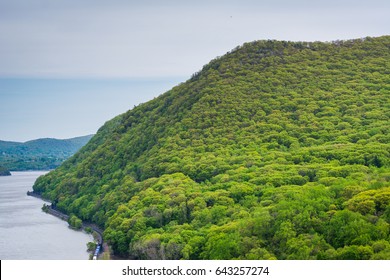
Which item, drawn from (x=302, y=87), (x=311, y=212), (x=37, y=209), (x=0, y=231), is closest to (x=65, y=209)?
(x=37, y=209)

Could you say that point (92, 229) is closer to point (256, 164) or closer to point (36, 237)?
point (36, 237)

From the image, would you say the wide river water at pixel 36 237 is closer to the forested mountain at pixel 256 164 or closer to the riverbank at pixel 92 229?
the riverbank at pixel 92 229

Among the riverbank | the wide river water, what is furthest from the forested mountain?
the wide river water

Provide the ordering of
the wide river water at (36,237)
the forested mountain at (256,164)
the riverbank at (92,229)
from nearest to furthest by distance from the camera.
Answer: the forested mountain at (256,164)
the riverbank at (92,229)
the wide river water at (36,237)

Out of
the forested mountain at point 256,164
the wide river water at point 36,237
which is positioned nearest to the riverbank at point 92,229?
the wide river water at point 36,237

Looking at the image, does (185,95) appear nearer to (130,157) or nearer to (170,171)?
(130,157)

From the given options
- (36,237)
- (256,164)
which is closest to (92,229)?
(36,237)
